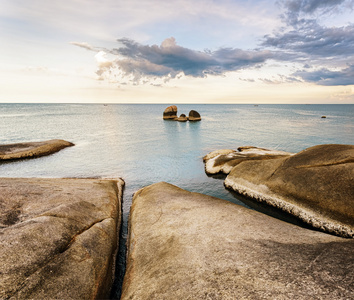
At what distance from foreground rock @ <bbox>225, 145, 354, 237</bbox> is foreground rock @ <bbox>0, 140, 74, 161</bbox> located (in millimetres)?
28809

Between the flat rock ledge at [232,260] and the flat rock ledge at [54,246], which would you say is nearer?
the flat rock ledge at [232,260]

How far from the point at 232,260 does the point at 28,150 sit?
3383 centimetres

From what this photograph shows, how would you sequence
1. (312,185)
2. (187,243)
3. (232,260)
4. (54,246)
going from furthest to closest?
1. (312,185)
2. (187,243)
3. (54,246)
4. (232,260)

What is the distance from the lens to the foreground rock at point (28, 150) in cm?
2752

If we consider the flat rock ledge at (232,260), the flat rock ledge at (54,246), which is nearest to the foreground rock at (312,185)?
the flat rock ledge at (232,260)

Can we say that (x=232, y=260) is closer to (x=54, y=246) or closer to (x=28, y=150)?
(x=54, y=246)

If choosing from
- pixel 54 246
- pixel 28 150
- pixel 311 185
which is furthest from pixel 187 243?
pixel 28 150

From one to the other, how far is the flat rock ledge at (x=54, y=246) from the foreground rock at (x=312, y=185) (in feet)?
34.3

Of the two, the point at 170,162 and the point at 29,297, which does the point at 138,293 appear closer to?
the point at 29,297

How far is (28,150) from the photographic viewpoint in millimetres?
29156

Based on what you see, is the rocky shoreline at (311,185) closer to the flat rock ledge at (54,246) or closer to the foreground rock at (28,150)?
the flat rock ledge at (54,246)

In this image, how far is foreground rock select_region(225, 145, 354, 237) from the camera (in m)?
10.1

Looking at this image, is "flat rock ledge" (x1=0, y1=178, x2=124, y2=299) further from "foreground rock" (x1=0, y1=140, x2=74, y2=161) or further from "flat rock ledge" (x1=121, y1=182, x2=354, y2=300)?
"foreground rock" (x1=0, y1=140, x2=74, y2=161)

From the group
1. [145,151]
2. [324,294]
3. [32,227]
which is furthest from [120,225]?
[145,151]
